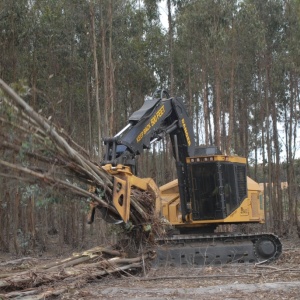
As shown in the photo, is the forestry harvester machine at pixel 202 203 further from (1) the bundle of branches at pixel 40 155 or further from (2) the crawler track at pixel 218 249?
(1) the bundle of branches at pixel 40 155

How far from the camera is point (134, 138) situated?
12.3 m

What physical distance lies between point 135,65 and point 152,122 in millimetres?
17515

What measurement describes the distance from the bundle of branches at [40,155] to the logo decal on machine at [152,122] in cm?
206

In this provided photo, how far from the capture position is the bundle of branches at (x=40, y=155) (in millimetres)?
7625

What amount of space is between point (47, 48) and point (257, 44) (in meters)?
10.7

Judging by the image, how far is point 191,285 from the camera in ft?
33.8

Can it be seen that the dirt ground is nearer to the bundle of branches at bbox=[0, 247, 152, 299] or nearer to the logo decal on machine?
the bundle of branches at bbox=[0, 247, 152, 299]

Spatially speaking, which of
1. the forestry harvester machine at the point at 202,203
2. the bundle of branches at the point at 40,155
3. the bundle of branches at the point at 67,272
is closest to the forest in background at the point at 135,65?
the forestry harvester machine at the point at 202,203

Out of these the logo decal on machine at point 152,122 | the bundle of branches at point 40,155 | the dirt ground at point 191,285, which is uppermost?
the logo decal on machine at point 152,122

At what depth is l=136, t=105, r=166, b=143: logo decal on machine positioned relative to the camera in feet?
41.0

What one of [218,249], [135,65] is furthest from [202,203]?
[135,65]

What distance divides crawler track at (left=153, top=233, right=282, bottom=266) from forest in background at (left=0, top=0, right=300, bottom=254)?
7447mm

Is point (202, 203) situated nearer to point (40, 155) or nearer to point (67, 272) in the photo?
point (67, 272)

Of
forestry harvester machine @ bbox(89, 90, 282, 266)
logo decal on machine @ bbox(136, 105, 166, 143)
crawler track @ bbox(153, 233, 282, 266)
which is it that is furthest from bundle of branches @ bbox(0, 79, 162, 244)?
crawler track @ bbox(153, 233, 282, 266)
